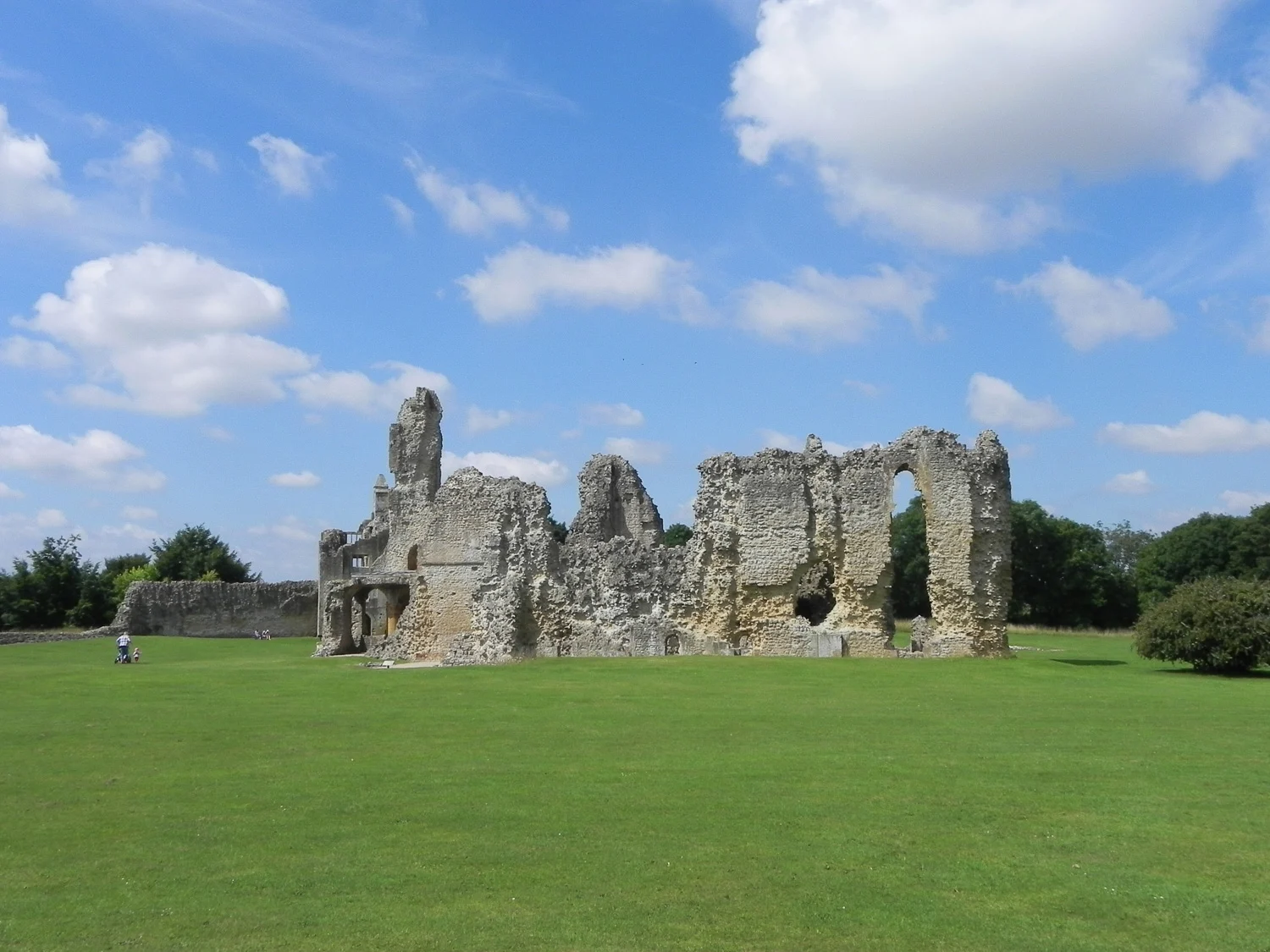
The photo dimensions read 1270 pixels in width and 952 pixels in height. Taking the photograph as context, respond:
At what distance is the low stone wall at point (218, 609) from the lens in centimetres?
4878

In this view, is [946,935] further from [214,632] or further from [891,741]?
[214,632]

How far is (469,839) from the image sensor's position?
823cm

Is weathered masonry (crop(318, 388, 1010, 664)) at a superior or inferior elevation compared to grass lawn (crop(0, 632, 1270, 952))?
superior

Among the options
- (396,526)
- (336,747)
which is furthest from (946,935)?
(396,526)

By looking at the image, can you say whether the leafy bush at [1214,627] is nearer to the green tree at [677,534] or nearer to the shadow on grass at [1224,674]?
the shadow on grass at [1224,674]

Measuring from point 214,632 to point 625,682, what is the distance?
3511cm

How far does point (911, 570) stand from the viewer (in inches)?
2345

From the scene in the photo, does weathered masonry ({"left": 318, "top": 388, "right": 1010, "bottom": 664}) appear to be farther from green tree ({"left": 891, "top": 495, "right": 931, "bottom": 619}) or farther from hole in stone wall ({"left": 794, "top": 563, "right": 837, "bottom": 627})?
green tree ({"left": 891, "top": 495, "right": 931, "bottom": 619})

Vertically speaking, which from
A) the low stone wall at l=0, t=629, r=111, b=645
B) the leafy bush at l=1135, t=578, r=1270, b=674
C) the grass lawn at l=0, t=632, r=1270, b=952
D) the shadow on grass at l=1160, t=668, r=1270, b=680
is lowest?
the grass lawn at l=0, t=632, r=1270, b=952

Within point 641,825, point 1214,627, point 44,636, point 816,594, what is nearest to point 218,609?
point 44,636

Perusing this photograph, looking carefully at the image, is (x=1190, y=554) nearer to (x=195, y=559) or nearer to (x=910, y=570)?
(x=910, y=570)

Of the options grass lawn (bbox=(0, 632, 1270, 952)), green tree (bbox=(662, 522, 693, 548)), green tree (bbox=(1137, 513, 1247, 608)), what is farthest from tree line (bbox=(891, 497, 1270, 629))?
grass lawn (bbox=(0, 632, 1270, 952))

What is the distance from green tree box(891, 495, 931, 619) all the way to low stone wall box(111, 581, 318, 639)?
95.0 ft

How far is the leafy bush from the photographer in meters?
22.0
